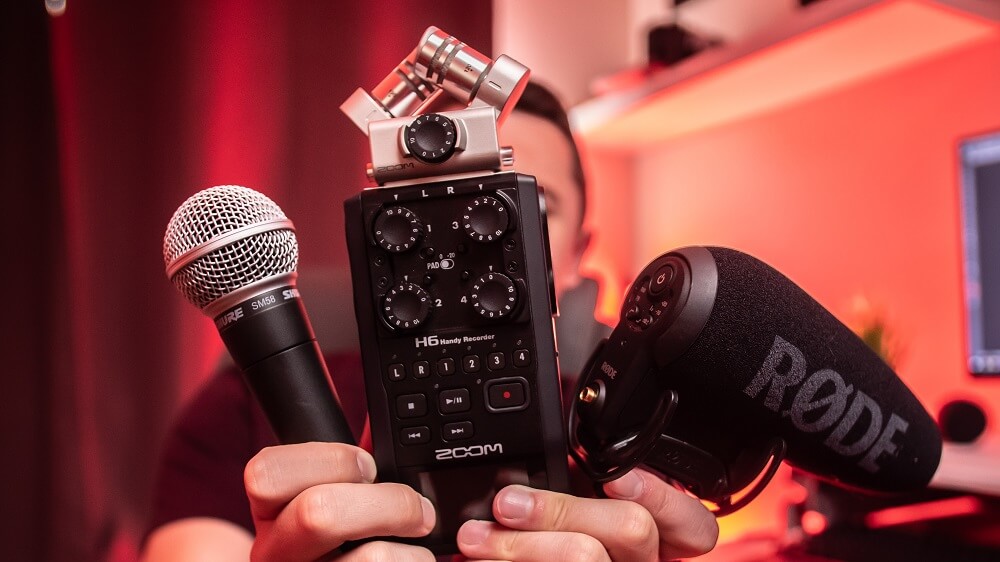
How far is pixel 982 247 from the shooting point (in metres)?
1.13

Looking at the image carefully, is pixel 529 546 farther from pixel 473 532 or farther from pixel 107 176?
pixel 107 176

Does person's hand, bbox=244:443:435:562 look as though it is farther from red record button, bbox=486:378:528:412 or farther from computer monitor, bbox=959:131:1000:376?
computer monitor, bbox=959:131:1000:376

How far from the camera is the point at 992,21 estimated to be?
1.13m

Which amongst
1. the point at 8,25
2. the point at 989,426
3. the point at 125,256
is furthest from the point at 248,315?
the point at 989,426

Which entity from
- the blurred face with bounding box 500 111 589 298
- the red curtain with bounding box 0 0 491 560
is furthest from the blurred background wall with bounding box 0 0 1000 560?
the blurred face with bounding box 500 111 589 298

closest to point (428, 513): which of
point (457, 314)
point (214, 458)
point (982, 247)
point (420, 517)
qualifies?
point (420, 517)

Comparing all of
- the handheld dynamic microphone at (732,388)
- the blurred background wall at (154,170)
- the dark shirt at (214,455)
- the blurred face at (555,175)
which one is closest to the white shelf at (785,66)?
the blurred background wall at (154,170)

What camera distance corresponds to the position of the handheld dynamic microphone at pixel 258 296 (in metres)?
0.37

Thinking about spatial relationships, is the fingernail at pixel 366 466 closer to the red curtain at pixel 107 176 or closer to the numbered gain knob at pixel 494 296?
the numbered gain knob at pixel 494 296

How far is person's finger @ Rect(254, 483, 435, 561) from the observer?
36cm

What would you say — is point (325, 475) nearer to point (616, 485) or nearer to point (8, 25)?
point (616, 485)

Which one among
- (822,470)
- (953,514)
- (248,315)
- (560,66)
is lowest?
(953,514)

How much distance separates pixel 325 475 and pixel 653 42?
52.2 inches

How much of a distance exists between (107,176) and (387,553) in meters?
0.94
